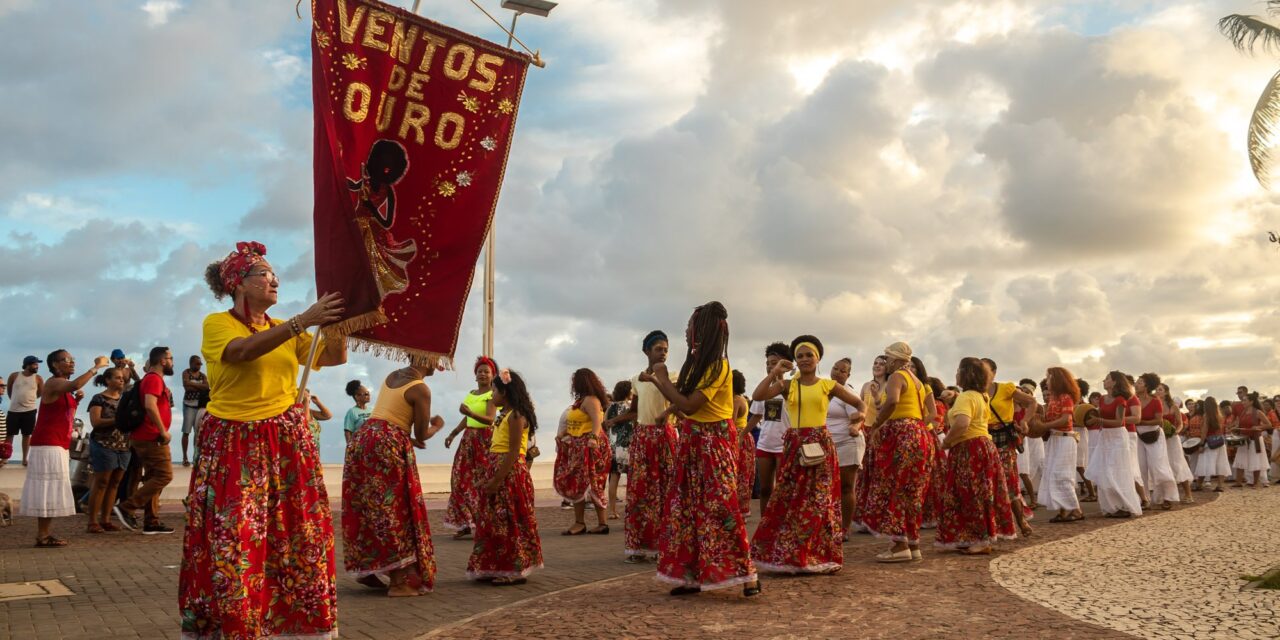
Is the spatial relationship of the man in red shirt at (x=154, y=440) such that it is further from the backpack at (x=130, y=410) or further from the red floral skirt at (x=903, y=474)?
the red floral skirt at (x=903, y=474)

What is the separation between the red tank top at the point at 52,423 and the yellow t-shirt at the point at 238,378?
755 centimetres

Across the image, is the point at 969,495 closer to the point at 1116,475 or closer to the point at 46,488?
the point at 1116,475

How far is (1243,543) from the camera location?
1144cm

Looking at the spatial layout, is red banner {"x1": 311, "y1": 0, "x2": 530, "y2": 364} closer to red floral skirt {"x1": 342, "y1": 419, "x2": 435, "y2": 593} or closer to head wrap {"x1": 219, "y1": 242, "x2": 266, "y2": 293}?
head wrap {"x1": 219, "y1": 242, "x2": 266, "y2": 293}

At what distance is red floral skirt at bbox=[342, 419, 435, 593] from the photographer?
7.87m

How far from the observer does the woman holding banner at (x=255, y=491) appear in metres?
5.14

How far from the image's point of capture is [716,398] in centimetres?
780

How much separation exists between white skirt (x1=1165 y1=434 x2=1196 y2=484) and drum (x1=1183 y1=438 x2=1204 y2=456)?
511cm

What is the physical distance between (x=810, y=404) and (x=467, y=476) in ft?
15.2

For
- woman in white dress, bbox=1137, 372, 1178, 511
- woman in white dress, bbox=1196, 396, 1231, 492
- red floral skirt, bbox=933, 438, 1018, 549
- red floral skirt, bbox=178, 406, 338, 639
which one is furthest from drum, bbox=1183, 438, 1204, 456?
red floral skirt, bbox=178, 406, 338, 639

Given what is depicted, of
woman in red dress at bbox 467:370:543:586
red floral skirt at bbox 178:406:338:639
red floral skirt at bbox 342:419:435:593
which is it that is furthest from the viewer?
woman in red dress at bbox 467:370:543:586

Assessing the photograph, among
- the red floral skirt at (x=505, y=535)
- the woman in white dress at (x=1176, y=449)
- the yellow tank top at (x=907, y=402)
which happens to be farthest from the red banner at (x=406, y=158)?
Answer: the woman in white dress at (x=1176, y=449)

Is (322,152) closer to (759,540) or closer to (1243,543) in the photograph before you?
(759,540)

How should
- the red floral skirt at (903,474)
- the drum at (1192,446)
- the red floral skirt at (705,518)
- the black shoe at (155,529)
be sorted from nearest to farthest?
1. the red floral skirt at (705,518)
2. the red floral skirt at (903,474)
3. the black shoe at (155,529)
4. the drum at (1192,446)
